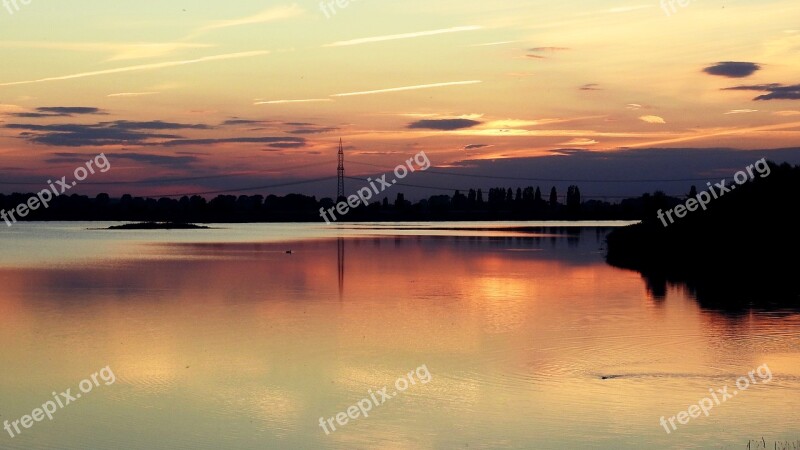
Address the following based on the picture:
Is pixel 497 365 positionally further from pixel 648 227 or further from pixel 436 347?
pixel 648 227

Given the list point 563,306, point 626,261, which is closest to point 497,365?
point 563,306

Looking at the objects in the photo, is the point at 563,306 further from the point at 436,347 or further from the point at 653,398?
the point at 653,398

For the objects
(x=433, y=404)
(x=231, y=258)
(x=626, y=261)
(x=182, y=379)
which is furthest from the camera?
(x=231, y=258)

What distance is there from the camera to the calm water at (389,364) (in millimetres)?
13055

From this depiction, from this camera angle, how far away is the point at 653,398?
49.3 ft

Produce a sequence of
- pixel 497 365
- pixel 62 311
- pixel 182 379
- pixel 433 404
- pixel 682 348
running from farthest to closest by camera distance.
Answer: pixel 62 311
pixel 682 348
pixel 497 365
pixel 182 379
pixel 433 404

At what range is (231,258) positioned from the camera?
179 ft

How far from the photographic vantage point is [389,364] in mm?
18188

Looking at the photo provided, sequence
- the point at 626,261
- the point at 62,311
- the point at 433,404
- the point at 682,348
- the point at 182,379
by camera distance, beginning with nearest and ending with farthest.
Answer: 1. the point at 433,404
2. the point at 182,379
3. the point at 682,348
4. the point at 62,311
5. the point at 626,261

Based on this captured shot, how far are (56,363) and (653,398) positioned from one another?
1071 cm

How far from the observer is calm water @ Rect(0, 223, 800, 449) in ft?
42.8

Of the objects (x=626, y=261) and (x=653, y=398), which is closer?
(x=653, y=398)

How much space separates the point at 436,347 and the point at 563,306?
9.19 meters

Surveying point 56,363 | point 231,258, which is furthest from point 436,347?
point 231,258
